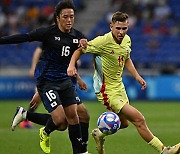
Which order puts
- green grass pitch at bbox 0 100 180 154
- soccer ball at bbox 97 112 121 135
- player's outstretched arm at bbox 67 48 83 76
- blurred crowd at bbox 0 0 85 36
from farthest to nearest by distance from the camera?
blurred crowd at bbox 0 0 85 36, green grass pitch at bbox 0 100 180 154, soccer ball at bbox 97 112 121 135, player's outstretched arm at bbox 67 48 83 76

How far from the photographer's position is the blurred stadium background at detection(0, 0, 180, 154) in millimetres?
24125

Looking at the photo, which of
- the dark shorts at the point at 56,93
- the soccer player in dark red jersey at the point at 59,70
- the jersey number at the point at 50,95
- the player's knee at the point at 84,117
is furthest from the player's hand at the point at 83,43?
the player's knee at the point at 84,117

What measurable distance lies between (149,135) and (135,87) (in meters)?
15.1

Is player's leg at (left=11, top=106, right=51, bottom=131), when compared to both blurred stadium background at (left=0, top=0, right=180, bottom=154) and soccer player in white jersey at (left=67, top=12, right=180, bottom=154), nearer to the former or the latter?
soccer player in white jersey at (left=67, top=12, right=180, bottom=154)

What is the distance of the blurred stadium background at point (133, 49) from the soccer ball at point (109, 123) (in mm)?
8787

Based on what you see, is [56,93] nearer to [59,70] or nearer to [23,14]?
[59,70]

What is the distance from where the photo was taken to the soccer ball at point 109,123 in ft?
29.5

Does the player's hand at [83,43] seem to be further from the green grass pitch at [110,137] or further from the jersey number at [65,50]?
the green grass pitch at [110,137]

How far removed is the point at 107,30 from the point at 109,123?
19855mm

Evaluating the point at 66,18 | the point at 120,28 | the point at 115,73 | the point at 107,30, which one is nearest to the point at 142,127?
the point at 115,73

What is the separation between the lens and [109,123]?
355 inches

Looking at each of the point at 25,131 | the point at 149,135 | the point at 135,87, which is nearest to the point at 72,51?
the point at 149,135

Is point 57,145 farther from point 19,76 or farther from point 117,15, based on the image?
point 19,76

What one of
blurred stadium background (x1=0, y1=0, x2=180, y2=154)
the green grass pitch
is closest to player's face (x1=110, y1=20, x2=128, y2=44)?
the green grass pitch
